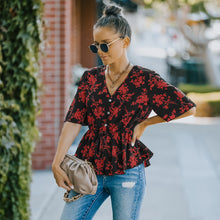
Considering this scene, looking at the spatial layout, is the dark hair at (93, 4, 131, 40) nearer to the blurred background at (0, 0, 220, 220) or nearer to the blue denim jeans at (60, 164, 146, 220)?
the blurred background at (0, 0, 220, 220)

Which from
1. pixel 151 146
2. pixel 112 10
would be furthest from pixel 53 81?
pixel 112 10

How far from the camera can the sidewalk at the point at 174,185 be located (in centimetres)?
505

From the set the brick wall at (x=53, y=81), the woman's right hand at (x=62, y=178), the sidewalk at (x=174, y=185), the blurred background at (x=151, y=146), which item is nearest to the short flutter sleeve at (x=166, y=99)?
the blurred background at (x=151, y=146)

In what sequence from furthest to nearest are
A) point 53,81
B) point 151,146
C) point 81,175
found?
point 151,146, point 53,81, point 81,175

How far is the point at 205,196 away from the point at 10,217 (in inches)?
107

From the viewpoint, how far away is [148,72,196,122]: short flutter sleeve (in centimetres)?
243

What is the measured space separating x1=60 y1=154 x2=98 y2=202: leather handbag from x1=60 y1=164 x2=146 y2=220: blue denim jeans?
0.07 m

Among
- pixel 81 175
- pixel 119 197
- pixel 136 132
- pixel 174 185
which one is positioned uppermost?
pixel 136 132

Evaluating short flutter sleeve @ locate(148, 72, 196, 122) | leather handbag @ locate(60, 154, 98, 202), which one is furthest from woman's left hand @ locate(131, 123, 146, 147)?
leather handbag @ locate(60, 154, 98, 202)

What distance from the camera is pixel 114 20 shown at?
2.40 m

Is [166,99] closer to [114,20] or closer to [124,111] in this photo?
[124,111]

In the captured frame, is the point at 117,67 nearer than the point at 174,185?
Yes

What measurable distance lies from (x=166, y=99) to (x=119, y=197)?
571 millimetres

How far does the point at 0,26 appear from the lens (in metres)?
3.87
